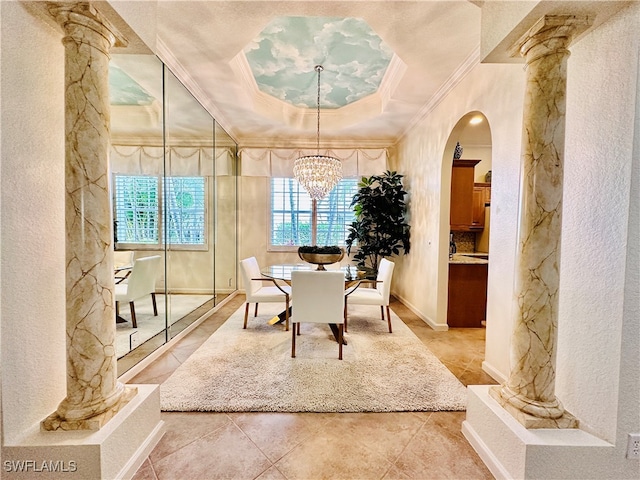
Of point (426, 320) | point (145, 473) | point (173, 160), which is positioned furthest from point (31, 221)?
point (426, 320)

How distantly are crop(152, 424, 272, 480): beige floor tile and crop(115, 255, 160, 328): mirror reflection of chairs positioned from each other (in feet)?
5.07

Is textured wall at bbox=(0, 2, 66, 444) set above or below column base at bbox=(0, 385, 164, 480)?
above

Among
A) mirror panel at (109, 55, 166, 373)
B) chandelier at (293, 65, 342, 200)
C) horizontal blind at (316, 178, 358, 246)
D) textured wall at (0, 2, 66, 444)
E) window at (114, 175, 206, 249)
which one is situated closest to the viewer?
textured wall at (0, 2, 66, 444)

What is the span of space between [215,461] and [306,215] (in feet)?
14.3

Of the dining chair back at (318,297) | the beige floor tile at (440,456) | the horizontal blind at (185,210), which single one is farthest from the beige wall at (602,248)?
the horizontal blind at (185,210)

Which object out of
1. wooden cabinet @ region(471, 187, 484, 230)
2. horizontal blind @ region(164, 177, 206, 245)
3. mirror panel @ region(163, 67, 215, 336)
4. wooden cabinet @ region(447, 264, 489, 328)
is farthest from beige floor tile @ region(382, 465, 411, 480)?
wooden cabinet @ region(471, 187, 484, 230)

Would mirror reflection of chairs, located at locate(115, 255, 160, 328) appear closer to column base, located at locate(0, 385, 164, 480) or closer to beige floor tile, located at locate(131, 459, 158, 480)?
column base, located at locate(0, 385, 164, 480)

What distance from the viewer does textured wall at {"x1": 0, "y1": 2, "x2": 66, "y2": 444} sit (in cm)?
127

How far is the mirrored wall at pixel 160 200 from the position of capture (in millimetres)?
2535

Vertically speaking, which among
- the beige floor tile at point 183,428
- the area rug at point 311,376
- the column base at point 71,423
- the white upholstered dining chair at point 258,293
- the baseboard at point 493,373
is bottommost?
the beige floor tile at point 183,428

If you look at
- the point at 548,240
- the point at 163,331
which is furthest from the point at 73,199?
the point at 548,240

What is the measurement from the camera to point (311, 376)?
2377 millimetres

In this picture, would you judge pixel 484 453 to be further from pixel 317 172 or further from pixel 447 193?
pixel 317 172

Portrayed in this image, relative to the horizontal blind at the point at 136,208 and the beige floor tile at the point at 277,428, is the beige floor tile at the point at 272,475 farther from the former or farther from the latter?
the horizontal blind at the point at 136,208
